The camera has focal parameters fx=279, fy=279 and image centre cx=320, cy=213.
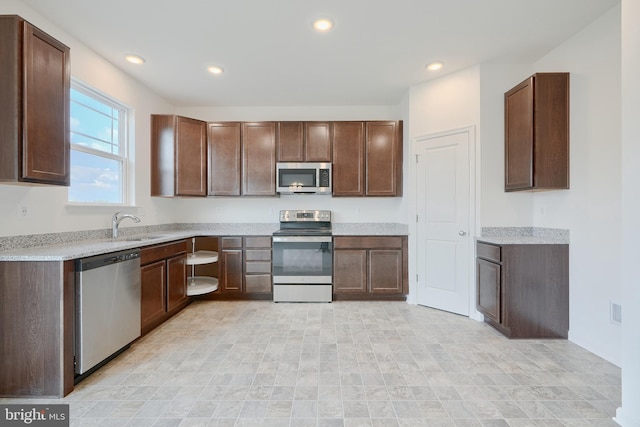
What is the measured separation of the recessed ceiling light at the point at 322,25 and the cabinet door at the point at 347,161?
159 cm

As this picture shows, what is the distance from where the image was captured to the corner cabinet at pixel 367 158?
3914mm

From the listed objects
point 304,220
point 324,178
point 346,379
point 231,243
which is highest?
point 324,178

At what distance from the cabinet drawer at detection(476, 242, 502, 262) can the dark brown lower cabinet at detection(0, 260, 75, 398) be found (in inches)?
135

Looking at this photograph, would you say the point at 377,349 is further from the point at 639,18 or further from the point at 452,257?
the point at 639,18

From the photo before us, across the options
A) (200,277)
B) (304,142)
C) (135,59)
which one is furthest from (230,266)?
(135,59)

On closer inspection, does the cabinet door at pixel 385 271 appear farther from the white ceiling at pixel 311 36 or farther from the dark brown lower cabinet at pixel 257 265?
the white ceiling at pixel 311 36

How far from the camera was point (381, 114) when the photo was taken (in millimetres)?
4289

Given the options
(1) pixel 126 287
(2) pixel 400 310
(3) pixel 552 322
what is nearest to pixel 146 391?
(1) pixel 126 287

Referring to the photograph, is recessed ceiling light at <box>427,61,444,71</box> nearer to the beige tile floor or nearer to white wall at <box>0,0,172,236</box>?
the beige tile floor

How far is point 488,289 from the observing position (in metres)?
2.80

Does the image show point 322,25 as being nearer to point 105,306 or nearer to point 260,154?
point 260,154

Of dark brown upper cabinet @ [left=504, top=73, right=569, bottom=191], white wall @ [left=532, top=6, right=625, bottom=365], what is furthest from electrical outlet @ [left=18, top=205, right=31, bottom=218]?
white wall @ [left=532, top=6, right=625, bottom=365]

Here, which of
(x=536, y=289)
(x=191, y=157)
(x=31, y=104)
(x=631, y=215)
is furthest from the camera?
(x=191, y=157)

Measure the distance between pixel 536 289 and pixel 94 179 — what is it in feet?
14.6
